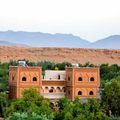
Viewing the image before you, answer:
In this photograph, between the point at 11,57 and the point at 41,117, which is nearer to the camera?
the point at 41,117

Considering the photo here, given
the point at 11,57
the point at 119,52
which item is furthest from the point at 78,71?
the point at 119,52

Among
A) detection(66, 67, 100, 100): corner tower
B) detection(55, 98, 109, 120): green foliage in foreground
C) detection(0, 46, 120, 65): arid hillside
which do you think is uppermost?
detection(0, 46, 120, 65): arid hillside

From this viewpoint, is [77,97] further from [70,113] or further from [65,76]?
[70,113]

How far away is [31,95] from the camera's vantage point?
49125mm

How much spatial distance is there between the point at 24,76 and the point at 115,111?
914cm

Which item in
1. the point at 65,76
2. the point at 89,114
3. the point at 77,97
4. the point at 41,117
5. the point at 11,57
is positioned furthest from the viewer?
the point at 11,57

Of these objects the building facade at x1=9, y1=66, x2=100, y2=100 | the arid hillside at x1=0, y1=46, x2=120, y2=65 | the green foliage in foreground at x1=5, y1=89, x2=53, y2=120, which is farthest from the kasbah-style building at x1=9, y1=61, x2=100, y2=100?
the arid hillside at x1=0, y1=46, x2=120, y2=65

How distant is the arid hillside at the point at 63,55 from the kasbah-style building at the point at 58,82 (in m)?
71.8

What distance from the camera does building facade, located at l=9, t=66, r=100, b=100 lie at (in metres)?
54.6

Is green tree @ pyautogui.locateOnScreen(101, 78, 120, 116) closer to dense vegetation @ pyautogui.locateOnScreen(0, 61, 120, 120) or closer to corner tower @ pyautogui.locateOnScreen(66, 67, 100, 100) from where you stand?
dense vegetation @ pyautogui.locateOnScreen(0, 61, 120, 120)

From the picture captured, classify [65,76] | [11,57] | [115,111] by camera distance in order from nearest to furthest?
[115,111], [65,76], [11,57]

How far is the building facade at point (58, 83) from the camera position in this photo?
5459 centimetres

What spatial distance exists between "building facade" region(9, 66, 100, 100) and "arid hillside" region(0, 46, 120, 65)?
236ft

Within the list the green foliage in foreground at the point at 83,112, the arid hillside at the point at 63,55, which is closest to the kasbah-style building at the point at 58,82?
the green foliage in foreground at the point at 83,112
